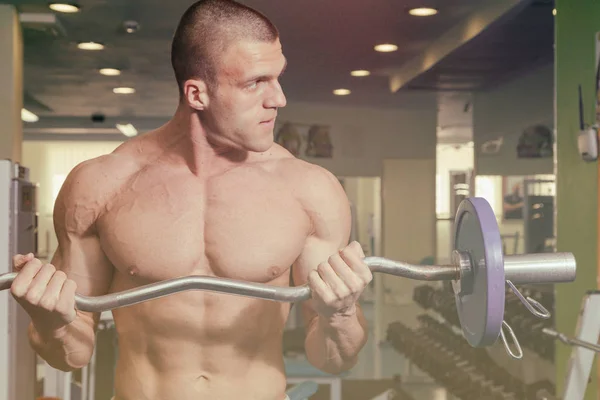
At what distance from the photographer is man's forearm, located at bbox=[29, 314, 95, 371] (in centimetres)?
128

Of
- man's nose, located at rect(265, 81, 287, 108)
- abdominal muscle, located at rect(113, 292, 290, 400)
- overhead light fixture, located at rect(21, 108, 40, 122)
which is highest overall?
overhead light fixture, located at rect(21, 108, 40, 122)

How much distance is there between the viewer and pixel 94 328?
1411 millimetres

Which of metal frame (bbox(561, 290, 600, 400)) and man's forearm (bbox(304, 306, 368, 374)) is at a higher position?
man's forearm (bbox(304, 306, 368, 374))

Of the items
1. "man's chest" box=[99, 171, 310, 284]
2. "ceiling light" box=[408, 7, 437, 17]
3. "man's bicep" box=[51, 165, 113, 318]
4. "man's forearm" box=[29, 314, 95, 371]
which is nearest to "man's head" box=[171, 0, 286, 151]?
"man's chest" box=[99, 171, 310, 284]

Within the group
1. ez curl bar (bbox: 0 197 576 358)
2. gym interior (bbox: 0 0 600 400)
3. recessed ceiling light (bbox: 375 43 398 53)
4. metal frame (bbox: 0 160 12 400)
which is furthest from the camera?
recessed ceiling light (bbox: 375 43 398 53)

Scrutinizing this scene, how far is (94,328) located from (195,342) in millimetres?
186

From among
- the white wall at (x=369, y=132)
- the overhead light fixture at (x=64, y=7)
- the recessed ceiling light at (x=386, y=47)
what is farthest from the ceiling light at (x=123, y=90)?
the recessed ceiling light at (x=386, y=47)

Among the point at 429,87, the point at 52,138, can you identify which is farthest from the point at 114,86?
the point at 429,87

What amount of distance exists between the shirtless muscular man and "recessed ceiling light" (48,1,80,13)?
2.58 meters

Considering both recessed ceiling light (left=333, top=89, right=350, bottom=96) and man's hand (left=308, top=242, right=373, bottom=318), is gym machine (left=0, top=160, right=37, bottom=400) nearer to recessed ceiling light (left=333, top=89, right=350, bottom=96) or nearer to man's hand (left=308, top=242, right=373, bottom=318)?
recessed ceiling light (left=333, top=89, right=350, bottom=96)

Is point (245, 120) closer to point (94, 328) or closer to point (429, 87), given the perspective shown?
point (94, 328)

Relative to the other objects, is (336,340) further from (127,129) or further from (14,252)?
(127,129)

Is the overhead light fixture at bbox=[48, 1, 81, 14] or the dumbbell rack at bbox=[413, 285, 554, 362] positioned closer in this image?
the dumbbell rack at bbox=[413, 285, 554, 362]

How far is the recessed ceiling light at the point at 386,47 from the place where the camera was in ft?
14.3
